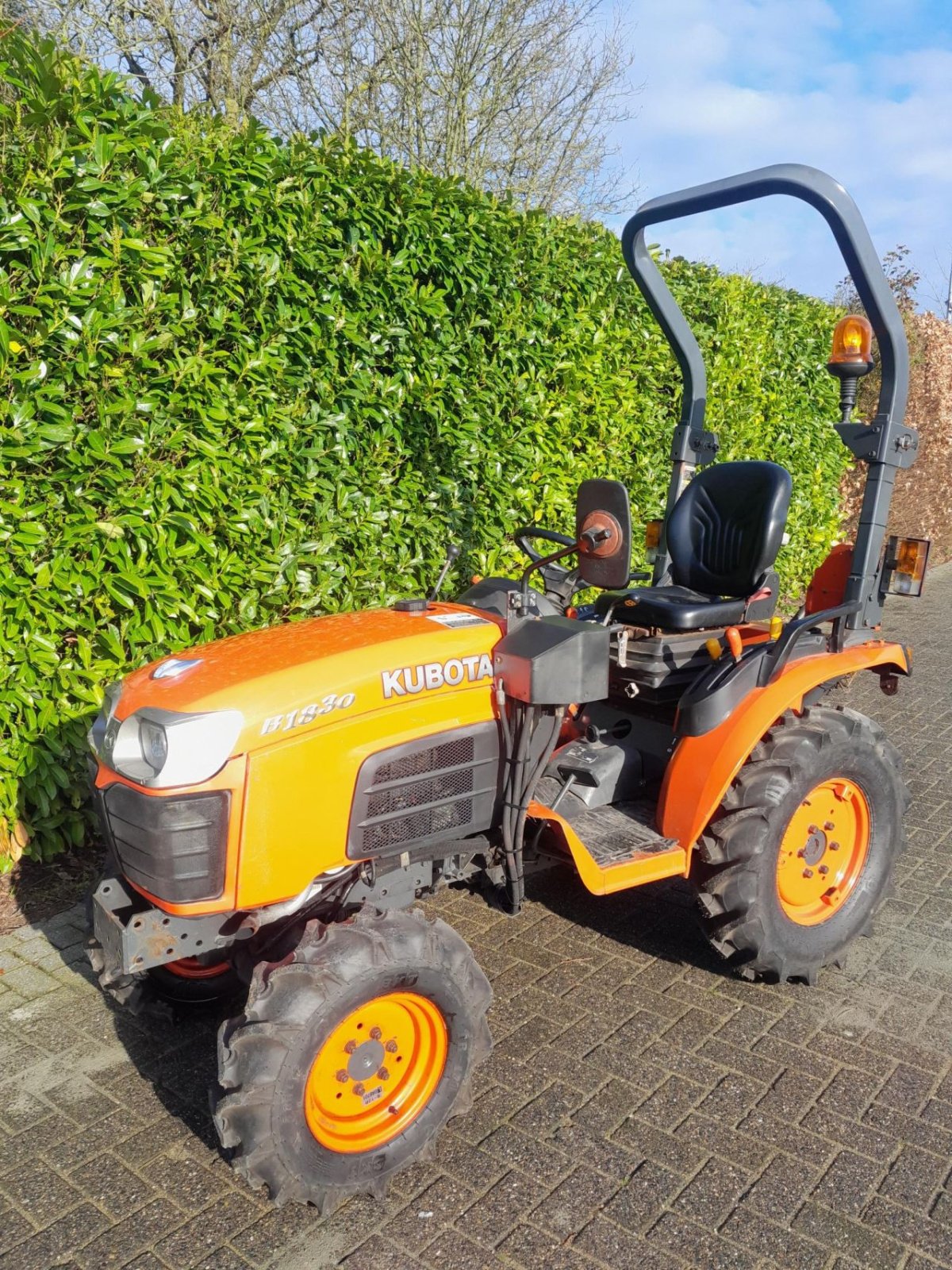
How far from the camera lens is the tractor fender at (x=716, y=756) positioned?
290 cm

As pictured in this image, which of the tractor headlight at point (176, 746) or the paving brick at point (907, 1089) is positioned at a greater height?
the tractor headlight at point (176, 746)

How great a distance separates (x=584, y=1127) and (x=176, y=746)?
1407 mm

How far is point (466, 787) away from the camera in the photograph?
2639 mm

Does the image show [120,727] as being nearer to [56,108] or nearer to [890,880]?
[56,108]

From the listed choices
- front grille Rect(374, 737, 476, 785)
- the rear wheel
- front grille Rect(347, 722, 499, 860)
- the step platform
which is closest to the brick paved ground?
the rear wheel

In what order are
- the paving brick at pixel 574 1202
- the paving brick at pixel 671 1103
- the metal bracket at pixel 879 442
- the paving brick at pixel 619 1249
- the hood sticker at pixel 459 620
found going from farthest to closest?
the metal bracket at pixel 879 442
the hood sticker at pixel 459 620
the paving brick at pixel 671 1103
the paving brick at pixel 574 1202
the paving brick at pixel 619 1249

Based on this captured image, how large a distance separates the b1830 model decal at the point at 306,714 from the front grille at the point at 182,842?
7.1 inches

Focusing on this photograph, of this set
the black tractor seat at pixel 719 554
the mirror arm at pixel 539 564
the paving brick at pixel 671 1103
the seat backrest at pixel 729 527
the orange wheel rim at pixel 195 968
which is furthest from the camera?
the seat backrest at pixel 729 527

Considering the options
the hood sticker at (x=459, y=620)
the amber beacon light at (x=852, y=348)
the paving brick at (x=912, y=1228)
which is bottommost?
the paving brick at (x=912, y=1228)

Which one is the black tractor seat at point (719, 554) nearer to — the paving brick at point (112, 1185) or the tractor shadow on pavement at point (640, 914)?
the tractor shadow on pavement at point (640, 914)

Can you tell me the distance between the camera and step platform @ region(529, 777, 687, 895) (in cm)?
279

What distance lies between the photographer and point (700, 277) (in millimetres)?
7020

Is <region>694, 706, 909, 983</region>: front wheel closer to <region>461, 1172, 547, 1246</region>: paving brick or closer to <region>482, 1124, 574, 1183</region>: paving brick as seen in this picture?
<region>482, 1124, 574, 1183</region>: paving brick

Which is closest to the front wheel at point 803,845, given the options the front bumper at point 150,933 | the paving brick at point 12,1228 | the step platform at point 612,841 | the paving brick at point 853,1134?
the step platform at point 612,841
